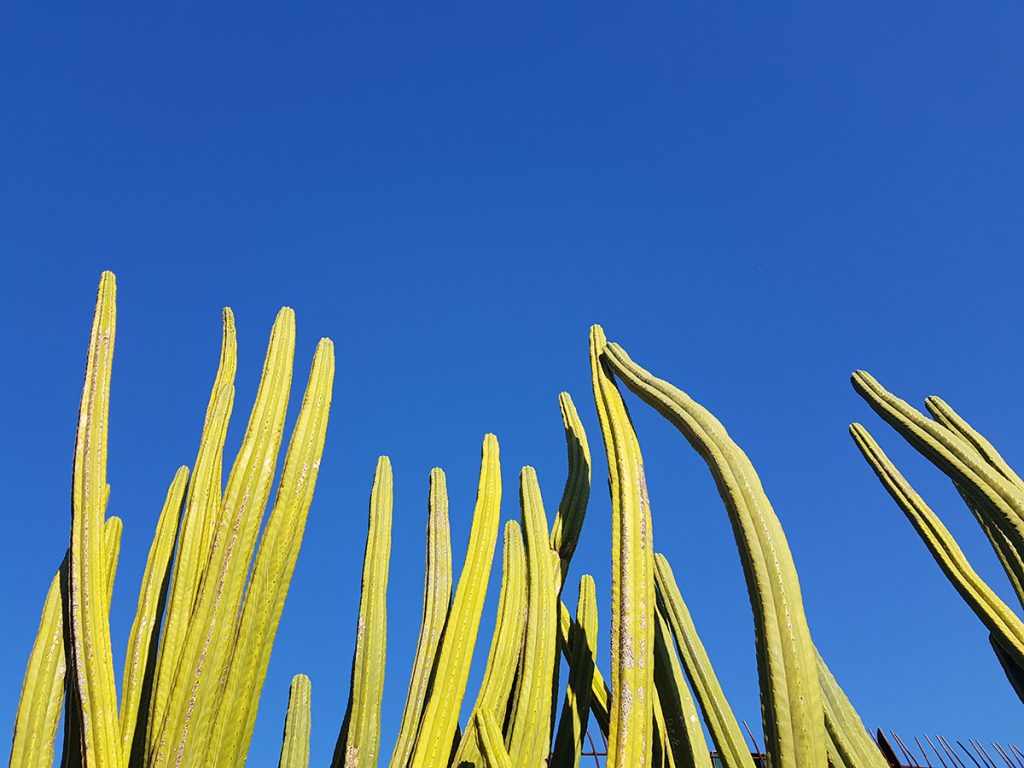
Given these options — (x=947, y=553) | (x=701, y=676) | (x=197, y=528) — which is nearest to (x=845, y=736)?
(x=701, y=676)

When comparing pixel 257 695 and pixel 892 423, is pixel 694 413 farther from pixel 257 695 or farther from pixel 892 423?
pixel 257 695

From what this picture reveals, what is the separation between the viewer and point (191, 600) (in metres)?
1.65

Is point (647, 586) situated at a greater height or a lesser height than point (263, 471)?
lesser

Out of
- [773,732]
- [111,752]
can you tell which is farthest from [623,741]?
[111,752]

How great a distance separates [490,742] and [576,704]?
502 millimetres

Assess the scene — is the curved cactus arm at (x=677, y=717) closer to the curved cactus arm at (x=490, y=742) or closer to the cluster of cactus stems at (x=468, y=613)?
the cluster of cactus stems at (x=468, y=613)

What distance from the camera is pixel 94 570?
1662 millimetres

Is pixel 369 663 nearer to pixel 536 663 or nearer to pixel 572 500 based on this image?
pixel 536 663

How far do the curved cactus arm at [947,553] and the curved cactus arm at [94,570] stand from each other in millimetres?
1994

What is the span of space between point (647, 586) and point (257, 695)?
33.8 inches

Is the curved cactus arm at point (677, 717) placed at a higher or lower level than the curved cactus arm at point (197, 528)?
lower

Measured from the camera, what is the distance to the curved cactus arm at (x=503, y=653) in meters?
1.92

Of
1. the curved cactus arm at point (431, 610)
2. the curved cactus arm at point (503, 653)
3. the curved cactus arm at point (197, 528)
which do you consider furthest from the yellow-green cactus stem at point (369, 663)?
the curved cactus arm at point (197, 528)

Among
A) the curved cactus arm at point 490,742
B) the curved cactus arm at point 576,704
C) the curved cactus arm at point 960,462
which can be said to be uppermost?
the curved cactus arm at point 960,462
